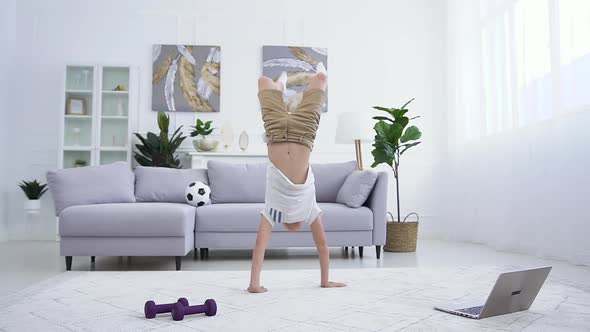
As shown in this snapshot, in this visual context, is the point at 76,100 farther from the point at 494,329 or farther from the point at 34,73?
the point at 494,329

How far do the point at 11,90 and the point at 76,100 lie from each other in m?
0.86

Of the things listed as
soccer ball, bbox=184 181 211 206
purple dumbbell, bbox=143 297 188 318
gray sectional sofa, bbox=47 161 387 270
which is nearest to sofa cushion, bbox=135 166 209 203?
gray sectional sofa, bbox=47 161 387 270

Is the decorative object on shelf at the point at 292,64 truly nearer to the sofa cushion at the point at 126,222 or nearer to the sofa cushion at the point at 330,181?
the sofa cushion at the point at 330,181

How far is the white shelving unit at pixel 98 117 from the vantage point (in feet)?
18.4

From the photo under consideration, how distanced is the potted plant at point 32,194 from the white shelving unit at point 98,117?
36 centimetres

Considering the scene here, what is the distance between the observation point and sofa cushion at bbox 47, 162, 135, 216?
145 inches

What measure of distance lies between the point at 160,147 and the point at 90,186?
1678 mm

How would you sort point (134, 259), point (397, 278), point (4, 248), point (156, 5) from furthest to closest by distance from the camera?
point (156, 5) → point (4, 248) → point (134, 259) → point (397, 278)

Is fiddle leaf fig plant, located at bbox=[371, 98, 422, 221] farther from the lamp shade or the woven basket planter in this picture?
the lamp shade

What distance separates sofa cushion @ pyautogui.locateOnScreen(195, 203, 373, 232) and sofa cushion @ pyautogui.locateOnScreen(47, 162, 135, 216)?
0.71 m

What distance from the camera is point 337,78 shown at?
20.2ft

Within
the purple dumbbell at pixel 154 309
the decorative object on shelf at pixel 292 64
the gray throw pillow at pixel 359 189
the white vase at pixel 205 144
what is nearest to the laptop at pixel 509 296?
the purple dumbbell at pixel 154 309

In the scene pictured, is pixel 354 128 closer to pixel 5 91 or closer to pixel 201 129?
pixel 201 129

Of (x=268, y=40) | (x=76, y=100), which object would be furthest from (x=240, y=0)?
(x=76, y=100)
